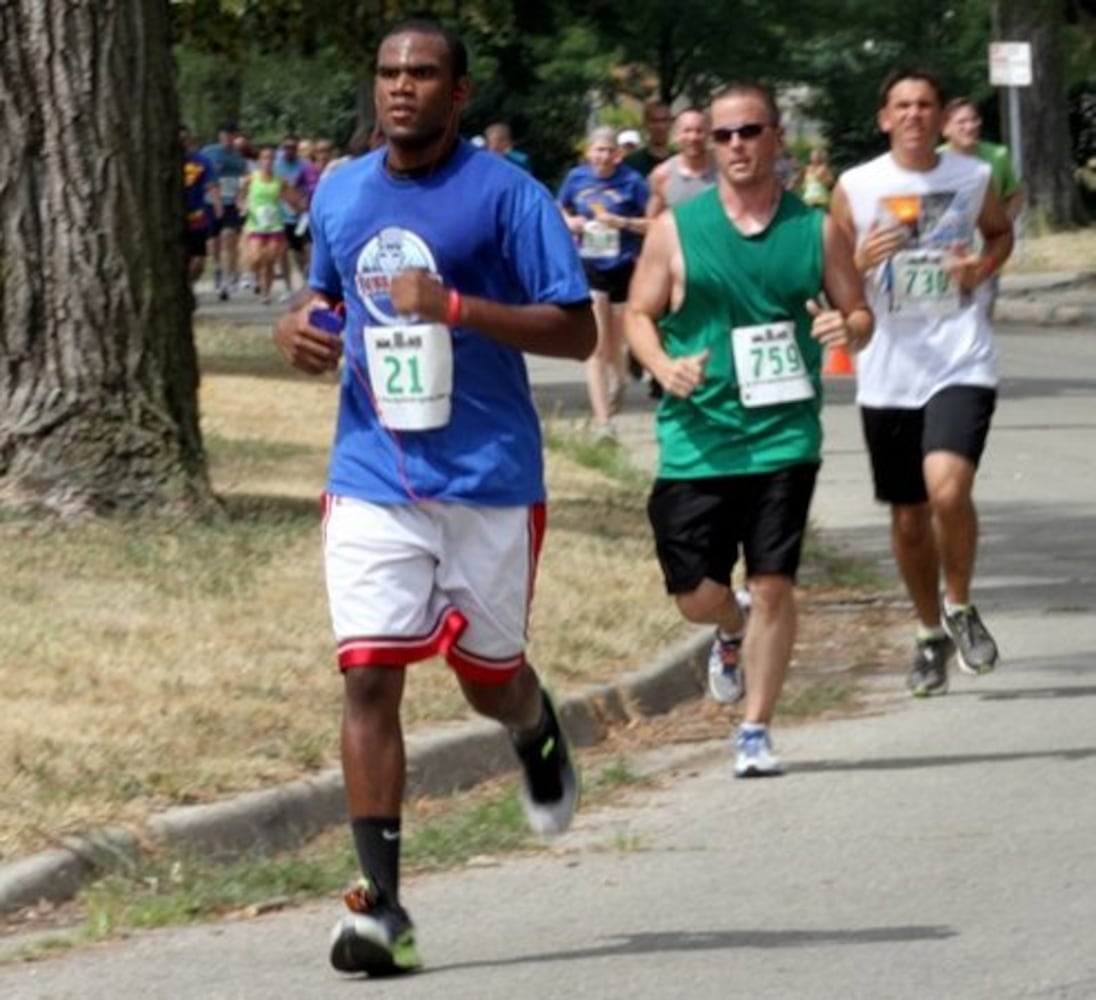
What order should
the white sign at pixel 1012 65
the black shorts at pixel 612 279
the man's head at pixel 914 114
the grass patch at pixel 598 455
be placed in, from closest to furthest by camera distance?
the man's head at pixel 914 114 → the grass patch at pixel 598 455 → the black shorts at pixel 612 279 → the white sign at pixel 1012 65

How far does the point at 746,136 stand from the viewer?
31.7ft

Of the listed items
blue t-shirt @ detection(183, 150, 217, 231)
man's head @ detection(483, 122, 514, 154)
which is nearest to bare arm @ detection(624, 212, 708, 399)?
man's head @ detection(483, 122, 514, 154)

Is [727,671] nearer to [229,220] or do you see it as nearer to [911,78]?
[911,78]

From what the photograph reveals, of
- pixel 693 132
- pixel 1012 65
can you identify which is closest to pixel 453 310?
pixel 693 132

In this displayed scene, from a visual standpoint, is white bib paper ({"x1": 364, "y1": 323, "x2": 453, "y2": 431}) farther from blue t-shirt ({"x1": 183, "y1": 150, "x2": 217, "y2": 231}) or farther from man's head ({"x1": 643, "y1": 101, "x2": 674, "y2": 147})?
blue t-shirt ({"x1": 183, "y1": 150, "x2": 217, "y2": 231})

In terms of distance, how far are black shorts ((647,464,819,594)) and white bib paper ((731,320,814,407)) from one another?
8.6 inches

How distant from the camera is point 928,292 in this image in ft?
36.5

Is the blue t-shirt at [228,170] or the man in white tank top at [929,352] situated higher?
the man in white tank top at [929,352]

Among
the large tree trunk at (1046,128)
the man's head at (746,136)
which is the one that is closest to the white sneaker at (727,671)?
the man's head at (746,136)

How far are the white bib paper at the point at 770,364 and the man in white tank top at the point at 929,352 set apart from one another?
131 cm

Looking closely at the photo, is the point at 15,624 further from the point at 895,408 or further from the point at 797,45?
the point at 797,45

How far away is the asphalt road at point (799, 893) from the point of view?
697 centimetres

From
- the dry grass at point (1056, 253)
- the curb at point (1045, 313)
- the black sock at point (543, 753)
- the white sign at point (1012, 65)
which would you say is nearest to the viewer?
the black sock at point (543, 753)

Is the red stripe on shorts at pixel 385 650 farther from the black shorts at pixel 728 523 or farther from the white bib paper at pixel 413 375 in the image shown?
the black shorts at pixel 728 523
